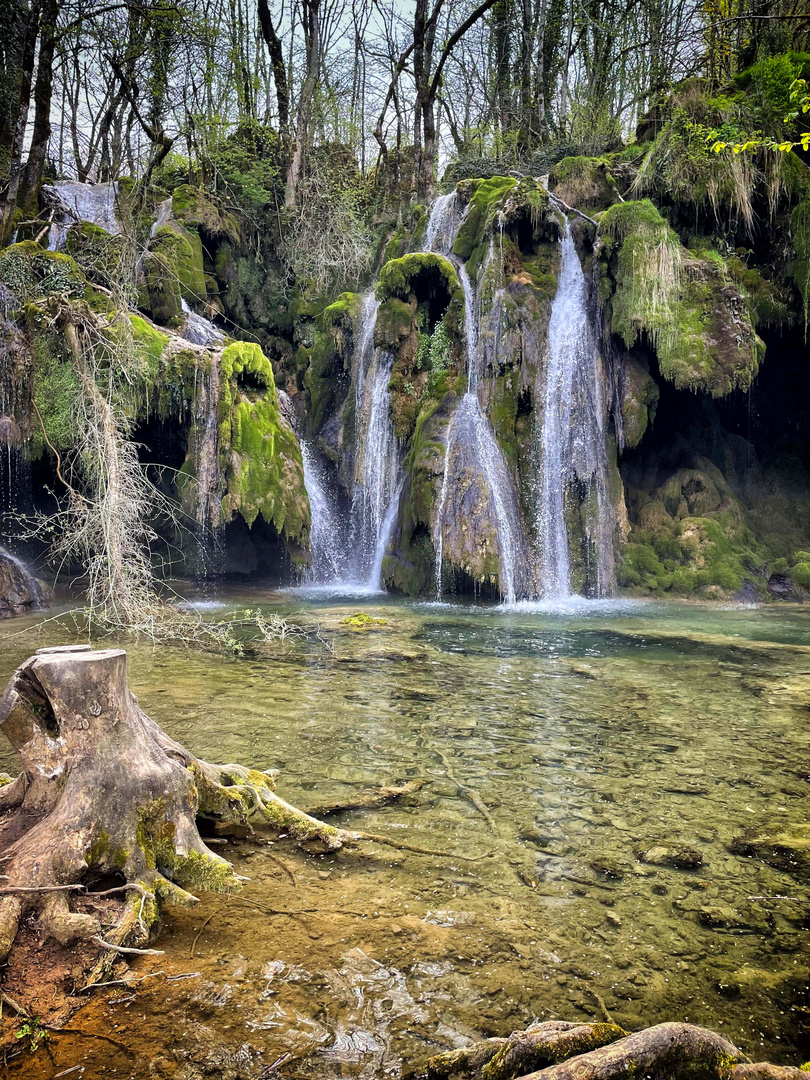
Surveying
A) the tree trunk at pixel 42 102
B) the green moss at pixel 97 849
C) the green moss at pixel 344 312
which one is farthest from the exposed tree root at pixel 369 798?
the green moss at pixel 344 312

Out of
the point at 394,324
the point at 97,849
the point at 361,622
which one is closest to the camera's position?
the point at 97,849

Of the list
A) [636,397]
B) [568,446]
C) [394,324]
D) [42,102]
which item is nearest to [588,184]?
[636,397]

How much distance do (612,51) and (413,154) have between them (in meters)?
6.23

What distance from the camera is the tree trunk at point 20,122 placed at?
1009 cm

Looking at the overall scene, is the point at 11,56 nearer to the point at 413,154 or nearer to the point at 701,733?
the point at 413,154

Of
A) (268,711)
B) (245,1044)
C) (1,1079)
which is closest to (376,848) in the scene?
(245,1044)

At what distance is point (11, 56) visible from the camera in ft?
43.2

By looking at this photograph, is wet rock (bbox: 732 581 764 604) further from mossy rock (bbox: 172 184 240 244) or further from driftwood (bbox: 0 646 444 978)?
mossy rock (bbox: 172 184 240 244)

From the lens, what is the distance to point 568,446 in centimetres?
1393

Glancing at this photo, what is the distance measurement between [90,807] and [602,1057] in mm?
2043

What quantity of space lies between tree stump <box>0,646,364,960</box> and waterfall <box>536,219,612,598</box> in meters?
11.0

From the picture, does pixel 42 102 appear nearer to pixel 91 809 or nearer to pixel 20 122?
pixel 20 122

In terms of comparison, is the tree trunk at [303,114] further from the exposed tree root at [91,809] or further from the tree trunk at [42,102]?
the exposed tree root at [91,809]

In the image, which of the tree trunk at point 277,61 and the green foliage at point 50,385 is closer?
the green foliage at point 50,385
